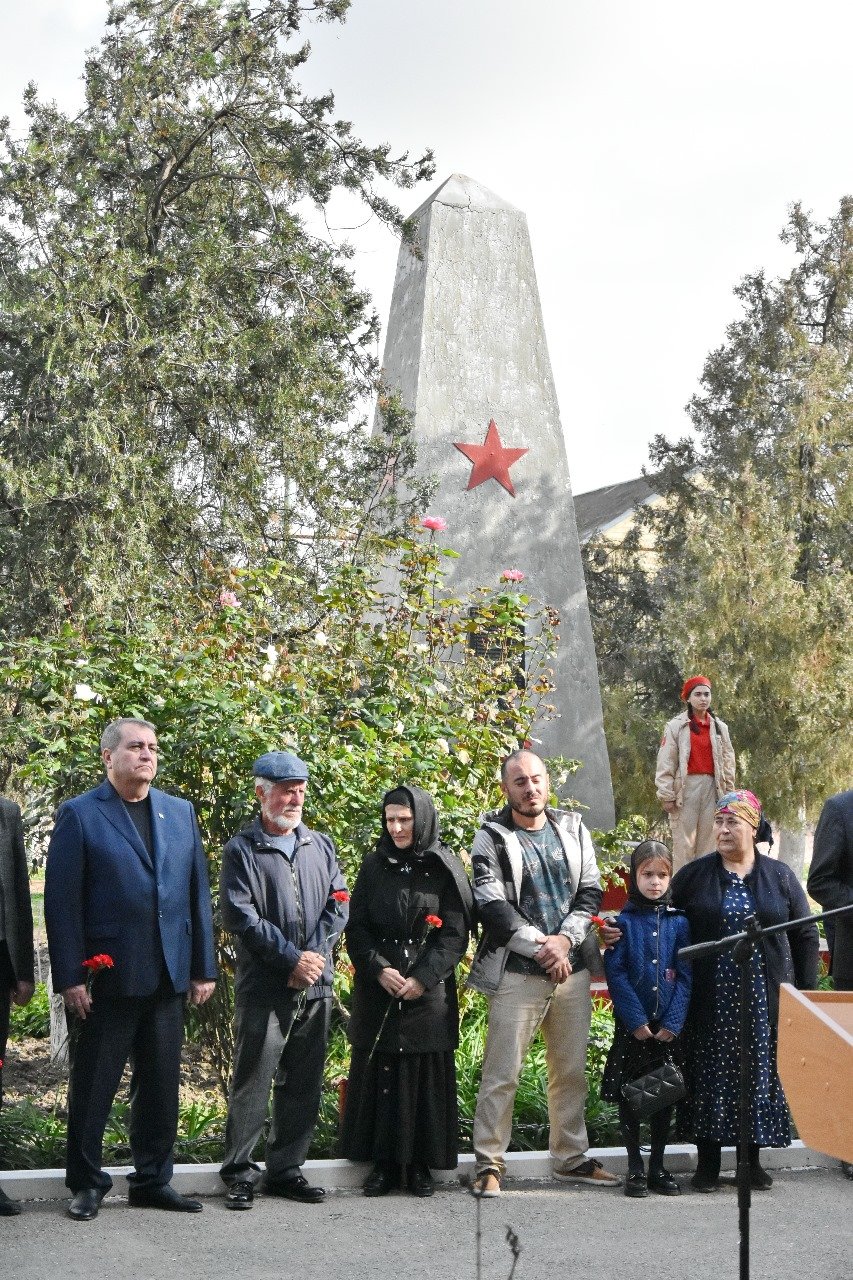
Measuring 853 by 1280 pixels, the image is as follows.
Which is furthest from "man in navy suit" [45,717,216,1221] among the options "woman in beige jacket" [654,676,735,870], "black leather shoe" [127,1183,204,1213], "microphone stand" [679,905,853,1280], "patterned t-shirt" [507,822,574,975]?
"woman in beige jacket" [654,676,735,870]

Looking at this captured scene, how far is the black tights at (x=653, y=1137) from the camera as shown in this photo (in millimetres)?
5746

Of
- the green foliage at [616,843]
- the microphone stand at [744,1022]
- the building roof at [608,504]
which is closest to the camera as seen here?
the microphone stand at [744,1022]

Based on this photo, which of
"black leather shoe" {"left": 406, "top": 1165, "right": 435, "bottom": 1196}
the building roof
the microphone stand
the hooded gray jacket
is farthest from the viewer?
the building roof

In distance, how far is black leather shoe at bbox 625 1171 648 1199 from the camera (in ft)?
18.5

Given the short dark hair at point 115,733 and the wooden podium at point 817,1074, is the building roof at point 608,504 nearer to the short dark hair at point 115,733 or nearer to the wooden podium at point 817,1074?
the short dark hair at point 115,733

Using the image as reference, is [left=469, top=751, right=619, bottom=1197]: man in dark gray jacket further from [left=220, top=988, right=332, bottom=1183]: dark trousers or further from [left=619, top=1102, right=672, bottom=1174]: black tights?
[left=220, top=988, right=332, bottom=1183]: dark trousers

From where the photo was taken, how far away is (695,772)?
1076 centimetres

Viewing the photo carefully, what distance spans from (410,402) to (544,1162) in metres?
7.40

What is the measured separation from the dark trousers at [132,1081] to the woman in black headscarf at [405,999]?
0.78 m

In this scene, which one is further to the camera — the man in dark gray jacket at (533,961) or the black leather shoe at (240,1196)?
the man in dark gray jacket at (533,961)

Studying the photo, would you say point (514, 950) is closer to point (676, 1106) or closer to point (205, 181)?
point (676, 1106)

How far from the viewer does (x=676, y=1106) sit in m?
6.15

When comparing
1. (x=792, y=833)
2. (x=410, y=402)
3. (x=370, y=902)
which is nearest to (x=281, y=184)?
(x=410, y=402)

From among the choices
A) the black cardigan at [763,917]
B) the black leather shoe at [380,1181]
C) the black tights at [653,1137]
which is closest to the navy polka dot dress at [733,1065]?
the black cardigan at [763,917]
